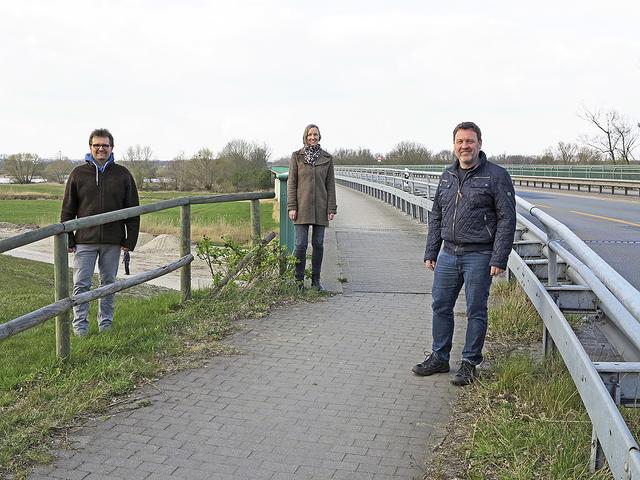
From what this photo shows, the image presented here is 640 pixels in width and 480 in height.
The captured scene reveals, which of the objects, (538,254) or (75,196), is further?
(538,254)

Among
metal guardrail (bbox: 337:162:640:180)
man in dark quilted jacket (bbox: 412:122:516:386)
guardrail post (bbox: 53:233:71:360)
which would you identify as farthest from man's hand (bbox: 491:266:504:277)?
metal guardrail (bbox: 337:162:640:180)

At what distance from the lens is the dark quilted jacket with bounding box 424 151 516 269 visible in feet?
17.7

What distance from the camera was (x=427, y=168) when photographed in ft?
182

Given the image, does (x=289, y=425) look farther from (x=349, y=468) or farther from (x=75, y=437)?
(x=75, y=437)

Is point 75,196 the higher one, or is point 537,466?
point 75,196

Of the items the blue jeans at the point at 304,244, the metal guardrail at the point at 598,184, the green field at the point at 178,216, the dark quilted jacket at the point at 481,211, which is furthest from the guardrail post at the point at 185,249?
the metal guardrail at the point at 598,184

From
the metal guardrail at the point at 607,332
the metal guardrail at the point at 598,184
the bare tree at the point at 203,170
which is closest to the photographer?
the metal guardrail at the point at 607,332

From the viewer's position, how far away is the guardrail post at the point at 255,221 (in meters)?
9.14

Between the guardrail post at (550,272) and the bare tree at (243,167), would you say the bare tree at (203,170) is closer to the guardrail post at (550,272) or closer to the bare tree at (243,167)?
the bare tree at (243,167)

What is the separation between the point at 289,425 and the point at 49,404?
1.52m

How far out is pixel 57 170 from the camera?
377ft

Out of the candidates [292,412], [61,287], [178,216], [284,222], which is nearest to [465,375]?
[292,412]

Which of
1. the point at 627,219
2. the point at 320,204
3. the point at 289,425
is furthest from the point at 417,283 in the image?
the point at 627,219

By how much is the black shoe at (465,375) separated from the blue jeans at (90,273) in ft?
10.5
